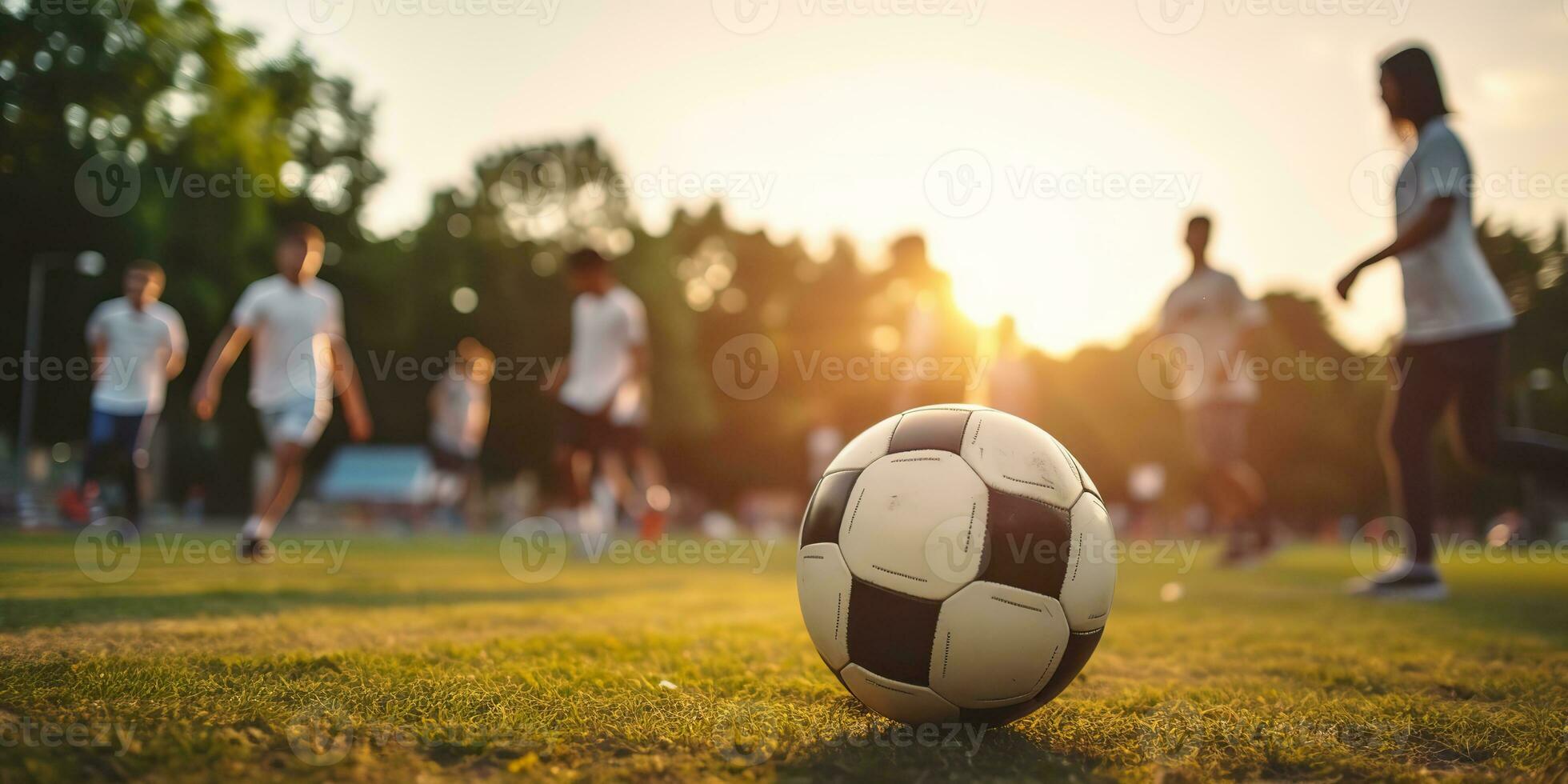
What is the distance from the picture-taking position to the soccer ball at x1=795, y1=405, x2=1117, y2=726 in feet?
7.28

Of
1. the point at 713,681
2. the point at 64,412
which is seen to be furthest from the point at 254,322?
the point at 64,412

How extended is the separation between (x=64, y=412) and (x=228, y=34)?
43.6ft

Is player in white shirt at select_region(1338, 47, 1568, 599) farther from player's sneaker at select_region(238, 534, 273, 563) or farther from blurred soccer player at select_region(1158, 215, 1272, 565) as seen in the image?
player's sneaker at select_region(238, 534, 273, 563)

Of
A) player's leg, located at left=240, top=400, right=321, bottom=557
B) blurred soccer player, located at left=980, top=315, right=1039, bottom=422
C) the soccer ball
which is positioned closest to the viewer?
the soccer ball

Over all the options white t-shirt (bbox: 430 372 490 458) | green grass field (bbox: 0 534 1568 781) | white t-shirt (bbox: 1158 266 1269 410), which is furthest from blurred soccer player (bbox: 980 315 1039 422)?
white t-shirt (bbox: 430 372 490 458)

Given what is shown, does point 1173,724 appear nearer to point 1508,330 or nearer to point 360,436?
point 1508,330

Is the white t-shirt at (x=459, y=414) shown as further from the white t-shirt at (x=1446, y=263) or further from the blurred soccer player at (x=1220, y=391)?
the white t-shirt at (x=1446, y=263)

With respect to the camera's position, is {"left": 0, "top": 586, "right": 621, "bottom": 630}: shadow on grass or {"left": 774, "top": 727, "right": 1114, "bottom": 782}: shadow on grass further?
{"left": 0, "top": 586, "right": 621, "bottom": 630}: shadow on grass

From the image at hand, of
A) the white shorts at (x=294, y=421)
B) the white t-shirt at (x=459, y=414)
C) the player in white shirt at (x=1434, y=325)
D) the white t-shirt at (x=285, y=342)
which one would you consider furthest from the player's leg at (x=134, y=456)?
the player in white shirt at (x=1434, y=325)

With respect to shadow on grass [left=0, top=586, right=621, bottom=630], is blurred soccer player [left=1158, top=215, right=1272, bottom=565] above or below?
above

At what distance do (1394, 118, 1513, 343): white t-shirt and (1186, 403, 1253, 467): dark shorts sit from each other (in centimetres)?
299

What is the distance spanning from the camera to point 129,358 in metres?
8.55

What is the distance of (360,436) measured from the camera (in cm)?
800

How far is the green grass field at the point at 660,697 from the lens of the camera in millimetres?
1968
